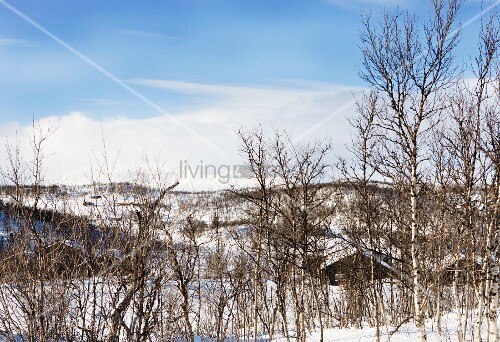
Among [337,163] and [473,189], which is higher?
[337,163]

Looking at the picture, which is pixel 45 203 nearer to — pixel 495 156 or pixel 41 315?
pixel 41 315

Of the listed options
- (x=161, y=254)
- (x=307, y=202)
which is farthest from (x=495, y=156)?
(x=161, y=254)


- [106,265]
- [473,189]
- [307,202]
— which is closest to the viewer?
[106,265]

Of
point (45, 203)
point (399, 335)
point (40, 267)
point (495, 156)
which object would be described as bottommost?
point (399, 335)

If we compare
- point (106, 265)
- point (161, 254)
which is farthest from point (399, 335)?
point (106, 265)

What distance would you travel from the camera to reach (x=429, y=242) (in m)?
10.9

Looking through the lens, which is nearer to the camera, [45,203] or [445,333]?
[45,203]

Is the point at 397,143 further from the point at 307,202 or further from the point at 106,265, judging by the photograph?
the point at 106,265

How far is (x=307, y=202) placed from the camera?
47.2 ft

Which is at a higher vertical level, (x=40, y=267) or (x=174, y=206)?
(x=174, y=206)

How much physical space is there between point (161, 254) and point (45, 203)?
2.50 m

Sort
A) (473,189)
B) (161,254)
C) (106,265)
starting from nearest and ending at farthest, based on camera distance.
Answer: (106,265) → (161,254) → (473,189)

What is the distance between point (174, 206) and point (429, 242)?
19.9ft

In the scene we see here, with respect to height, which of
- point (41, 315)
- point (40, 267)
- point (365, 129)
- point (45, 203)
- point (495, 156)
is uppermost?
point (365, 129)
